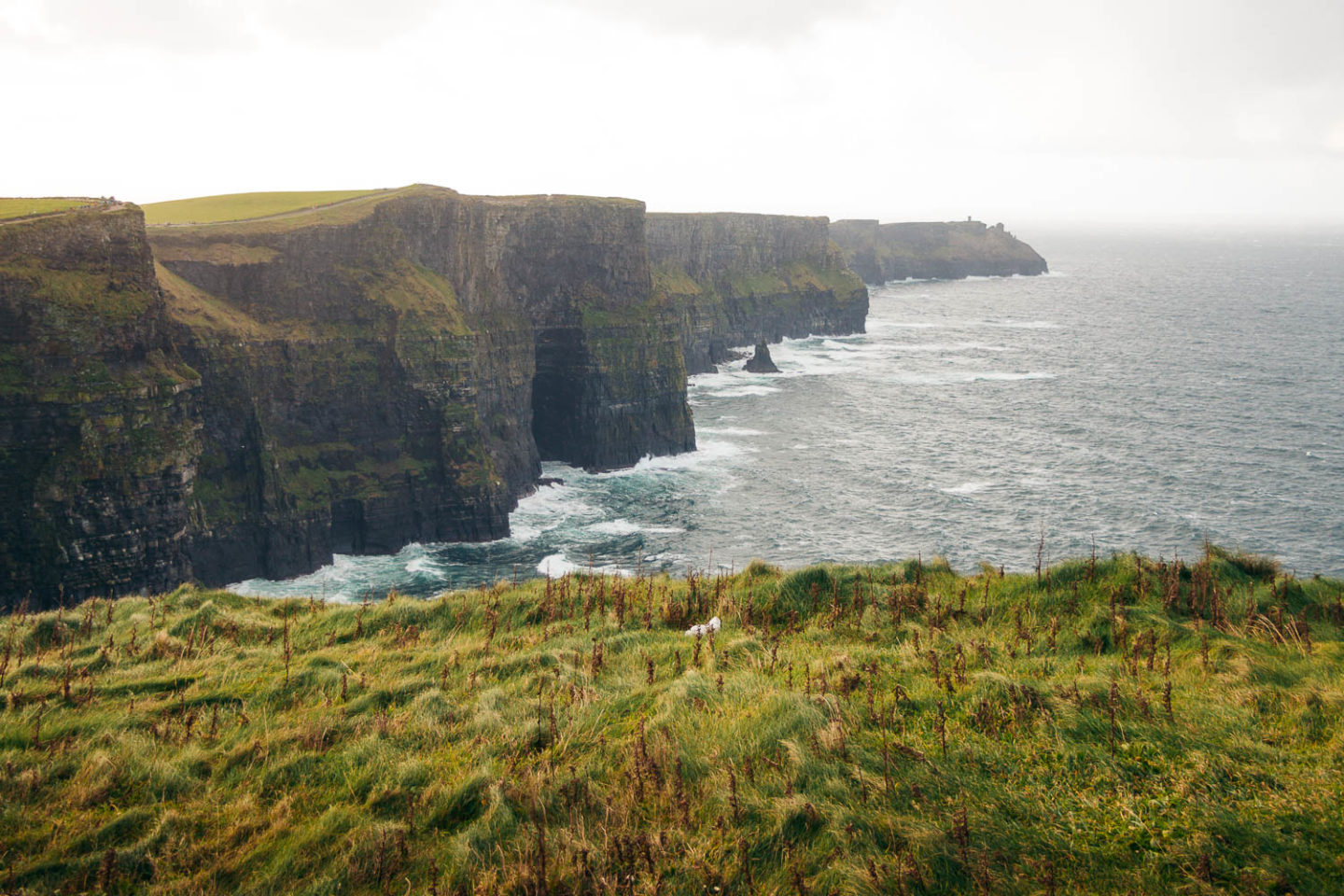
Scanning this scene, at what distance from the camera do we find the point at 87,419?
4072cm

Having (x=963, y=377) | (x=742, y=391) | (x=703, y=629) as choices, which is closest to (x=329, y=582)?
(x=703, y=629)

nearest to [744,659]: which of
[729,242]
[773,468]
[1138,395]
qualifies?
[773,468]

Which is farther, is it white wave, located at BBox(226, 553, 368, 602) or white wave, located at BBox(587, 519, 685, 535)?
white wave, located at BBox(587, 519, 685, 535)

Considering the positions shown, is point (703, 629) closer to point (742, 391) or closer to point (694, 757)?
point (694, 757)

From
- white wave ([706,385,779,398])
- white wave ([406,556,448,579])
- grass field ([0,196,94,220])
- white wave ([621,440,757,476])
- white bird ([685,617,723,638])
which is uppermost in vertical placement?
grass field ([0,196,94,220])

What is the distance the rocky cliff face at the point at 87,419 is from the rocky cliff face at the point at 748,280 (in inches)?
3073

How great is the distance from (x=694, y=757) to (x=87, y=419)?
42.4 metres

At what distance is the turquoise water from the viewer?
52.5m

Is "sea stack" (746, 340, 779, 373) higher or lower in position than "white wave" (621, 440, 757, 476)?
higher

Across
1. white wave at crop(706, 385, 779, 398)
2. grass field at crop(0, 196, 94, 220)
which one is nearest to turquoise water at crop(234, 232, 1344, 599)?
white wave at crop(706, 385, 779, 398)

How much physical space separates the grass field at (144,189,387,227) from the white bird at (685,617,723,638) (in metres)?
57.7

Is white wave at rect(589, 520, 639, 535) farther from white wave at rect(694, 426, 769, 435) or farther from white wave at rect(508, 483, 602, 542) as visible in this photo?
white wave at rect(694, 426, 769, 435)

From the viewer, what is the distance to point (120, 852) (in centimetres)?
747

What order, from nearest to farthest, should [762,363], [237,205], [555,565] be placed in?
[555,565]
[237,205]
[762,363]
